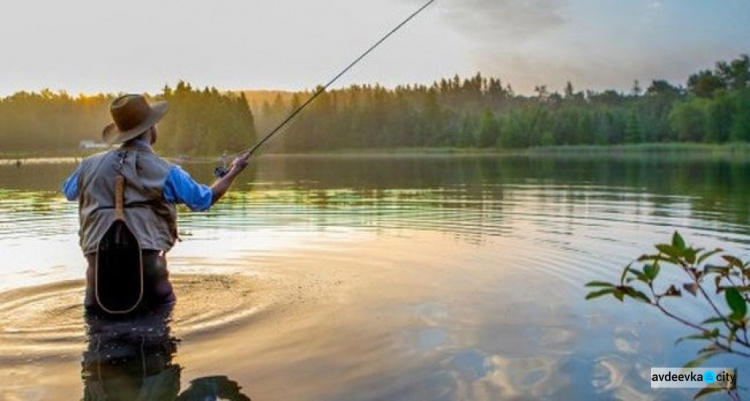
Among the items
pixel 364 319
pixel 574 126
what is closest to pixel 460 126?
pixel 574 126

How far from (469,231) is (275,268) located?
592 centimetres

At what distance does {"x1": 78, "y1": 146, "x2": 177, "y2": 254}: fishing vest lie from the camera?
7.01 metres

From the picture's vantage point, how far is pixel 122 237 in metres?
7.04

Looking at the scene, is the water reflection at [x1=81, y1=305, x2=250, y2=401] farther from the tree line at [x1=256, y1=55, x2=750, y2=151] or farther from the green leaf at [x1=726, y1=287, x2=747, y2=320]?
→ the tree line at [x1=256, y1=55, x2=750, y2=151]

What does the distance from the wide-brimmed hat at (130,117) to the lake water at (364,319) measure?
204 cm

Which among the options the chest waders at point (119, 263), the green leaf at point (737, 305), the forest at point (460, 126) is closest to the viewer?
the green leaf at point (737, 305)

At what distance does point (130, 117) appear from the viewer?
23.8 ft

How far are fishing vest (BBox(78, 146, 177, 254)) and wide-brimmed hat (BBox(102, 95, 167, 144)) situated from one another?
169 millimetres

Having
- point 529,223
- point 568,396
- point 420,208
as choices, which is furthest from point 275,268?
point 420,208

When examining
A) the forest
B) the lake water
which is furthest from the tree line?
the lake water

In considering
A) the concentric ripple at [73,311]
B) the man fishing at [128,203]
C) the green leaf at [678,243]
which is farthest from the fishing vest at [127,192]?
the green leaf at [678,243]

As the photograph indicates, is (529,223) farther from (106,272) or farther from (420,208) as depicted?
(106,272)

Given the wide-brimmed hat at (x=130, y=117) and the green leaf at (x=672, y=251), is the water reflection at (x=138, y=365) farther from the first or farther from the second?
the green leaf at (x=672, y=251)

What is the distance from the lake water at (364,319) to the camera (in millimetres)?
6188
